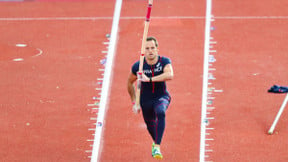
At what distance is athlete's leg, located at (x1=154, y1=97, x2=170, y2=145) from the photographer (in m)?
14.0

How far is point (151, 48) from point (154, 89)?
2.63 ft

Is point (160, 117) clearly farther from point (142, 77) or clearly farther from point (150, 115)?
point (142, 77)

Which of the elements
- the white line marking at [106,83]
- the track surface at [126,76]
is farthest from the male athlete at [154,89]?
the white line marking at [106,83]

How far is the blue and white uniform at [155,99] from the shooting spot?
1408 cm

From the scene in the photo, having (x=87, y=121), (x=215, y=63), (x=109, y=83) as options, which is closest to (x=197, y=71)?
(x=215, y=63)

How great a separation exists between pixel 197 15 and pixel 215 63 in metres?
3.01

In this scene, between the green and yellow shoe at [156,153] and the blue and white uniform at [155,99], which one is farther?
the blue and white uniform at [155,99]

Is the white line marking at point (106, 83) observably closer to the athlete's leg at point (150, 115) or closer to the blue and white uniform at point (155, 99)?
the athlete's leg at point (150, 115)

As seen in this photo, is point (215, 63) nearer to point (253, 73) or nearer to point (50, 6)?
point (253, 73)

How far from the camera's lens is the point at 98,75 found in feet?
63.3

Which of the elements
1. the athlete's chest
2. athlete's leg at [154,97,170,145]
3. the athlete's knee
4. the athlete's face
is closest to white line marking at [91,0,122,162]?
athlete's leg at [154,97,170,145]

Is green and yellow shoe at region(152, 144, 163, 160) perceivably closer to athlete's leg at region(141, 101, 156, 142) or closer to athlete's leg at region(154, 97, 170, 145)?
athlete's leg at region(154, 97, 170, 145)

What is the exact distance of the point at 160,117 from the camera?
46.0 ft

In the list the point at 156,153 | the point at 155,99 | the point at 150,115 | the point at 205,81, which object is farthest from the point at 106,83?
the point at 156,153
